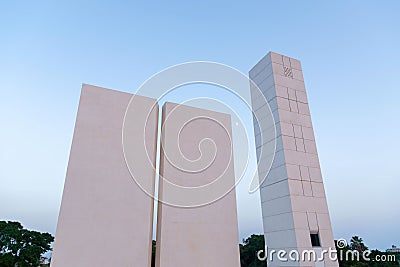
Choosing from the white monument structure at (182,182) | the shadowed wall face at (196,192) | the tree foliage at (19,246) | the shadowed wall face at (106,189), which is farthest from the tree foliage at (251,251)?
the shadowed wall face at (106,189)

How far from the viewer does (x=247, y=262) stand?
19.9 metres

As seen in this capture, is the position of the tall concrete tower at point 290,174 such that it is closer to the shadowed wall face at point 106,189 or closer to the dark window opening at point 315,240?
the dark window opening at point 315,240

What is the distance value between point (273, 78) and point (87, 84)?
198 inches

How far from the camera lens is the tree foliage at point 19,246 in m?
14.2

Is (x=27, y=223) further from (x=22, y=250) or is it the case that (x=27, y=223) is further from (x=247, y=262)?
(x=247, y=262)

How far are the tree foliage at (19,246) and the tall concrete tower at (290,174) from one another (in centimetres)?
1592

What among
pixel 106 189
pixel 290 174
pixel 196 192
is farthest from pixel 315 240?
pixel 106 189

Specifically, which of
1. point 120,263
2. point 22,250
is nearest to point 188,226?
point 120,263

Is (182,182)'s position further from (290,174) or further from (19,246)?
(19,246)

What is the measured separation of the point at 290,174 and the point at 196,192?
345 cm

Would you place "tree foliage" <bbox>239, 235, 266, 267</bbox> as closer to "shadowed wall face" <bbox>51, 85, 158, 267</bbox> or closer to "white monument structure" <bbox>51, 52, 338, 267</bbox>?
"white monument structure" <bbox>51, 52, 338, 267</bbox>

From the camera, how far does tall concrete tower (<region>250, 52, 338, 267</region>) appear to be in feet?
13.8

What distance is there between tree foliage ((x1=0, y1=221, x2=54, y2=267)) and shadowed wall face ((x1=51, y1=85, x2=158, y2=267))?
12.1 m

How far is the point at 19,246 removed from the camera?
14703 mm
